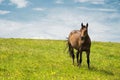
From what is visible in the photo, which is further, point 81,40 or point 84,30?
point 81,40

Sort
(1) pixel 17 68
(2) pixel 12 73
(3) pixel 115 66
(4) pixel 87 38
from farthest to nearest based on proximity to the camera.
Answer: (3) pixel 115 66 < (4) pixel 87 38 < (1) pixel 17 68 < (2) pixel 12 73

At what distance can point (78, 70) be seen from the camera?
941 inches

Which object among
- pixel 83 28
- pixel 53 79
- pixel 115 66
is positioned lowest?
pixel 115 66

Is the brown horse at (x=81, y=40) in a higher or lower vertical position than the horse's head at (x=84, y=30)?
lower

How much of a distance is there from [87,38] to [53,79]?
21.0 feet

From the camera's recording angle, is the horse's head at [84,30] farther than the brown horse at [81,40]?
No

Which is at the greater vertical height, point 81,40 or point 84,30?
point 84,30

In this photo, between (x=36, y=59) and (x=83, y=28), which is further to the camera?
(x=36, y=59)

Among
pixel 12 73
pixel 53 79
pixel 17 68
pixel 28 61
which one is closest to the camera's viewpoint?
pixel 53 79

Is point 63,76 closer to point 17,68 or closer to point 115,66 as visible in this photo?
point 17,68

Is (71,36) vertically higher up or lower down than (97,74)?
higher up

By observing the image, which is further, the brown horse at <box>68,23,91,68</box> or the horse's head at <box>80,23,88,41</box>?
the brown horse at <box>68,23,91,68</box>

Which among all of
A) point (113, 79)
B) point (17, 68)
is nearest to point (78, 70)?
point (113, 79)

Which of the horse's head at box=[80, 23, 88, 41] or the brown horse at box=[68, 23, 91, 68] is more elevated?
the horse's head at box=[80, 23, 88, 41]
